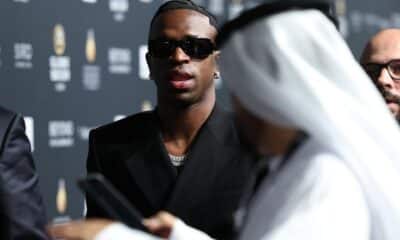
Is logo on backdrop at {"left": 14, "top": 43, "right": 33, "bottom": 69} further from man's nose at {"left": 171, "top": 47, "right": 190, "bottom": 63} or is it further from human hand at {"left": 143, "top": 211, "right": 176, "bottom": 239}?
human hand at {"left": 143, "top": 211, "right": 176, "bottom": 239}

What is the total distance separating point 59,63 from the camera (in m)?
3.20

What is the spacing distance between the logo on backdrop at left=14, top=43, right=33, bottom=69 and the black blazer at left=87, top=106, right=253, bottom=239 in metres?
0.76

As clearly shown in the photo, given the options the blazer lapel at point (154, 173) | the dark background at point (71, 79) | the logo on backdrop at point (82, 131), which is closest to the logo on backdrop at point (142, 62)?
the dark background at point (71, 79)

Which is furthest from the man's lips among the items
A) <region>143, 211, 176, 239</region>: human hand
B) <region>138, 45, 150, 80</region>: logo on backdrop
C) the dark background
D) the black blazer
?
<region>138, 45, 150, 80</region>: logo on backdrop

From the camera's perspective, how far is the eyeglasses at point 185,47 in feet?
7.57

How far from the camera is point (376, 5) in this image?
4699 mm

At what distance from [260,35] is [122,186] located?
93cm

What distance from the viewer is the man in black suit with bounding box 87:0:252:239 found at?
2291 mm

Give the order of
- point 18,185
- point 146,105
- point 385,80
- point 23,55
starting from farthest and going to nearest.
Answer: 1. point 146,105
2. point 23,55
3. point 385,80
4. point 18,185

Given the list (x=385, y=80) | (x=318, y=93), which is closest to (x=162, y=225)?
(x=318, y=93)

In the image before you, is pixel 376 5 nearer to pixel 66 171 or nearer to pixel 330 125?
pixel 66 171

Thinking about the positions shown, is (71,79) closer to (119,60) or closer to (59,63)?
(59,63)

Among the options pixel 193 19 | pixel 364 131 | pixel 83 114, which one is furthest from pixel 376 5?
pixel 364 131

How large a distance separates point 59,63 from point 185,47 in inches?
39.3
